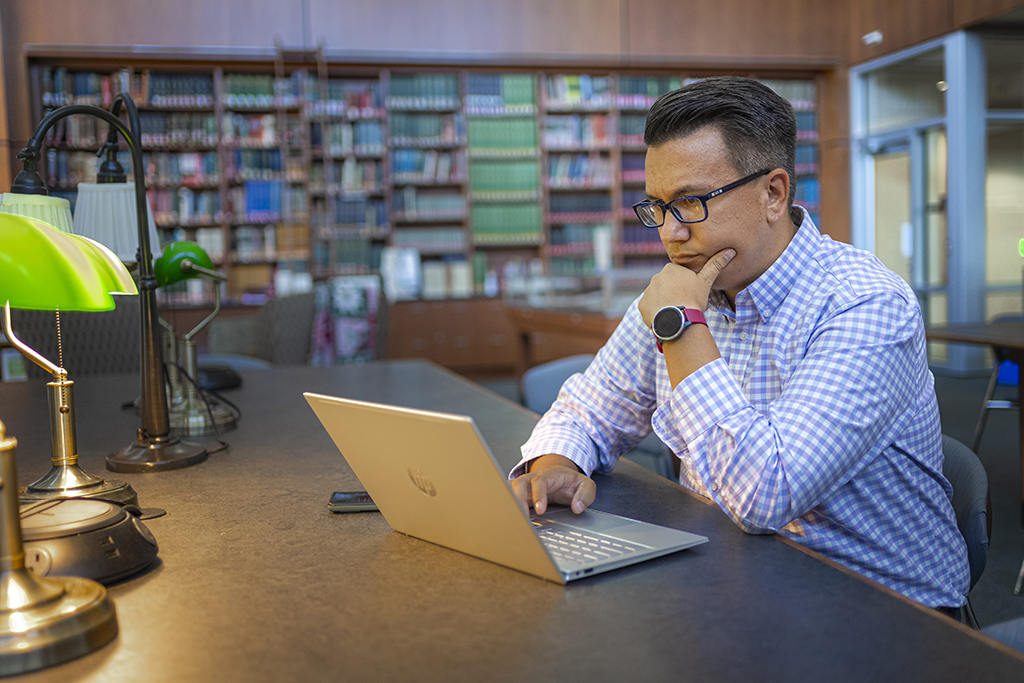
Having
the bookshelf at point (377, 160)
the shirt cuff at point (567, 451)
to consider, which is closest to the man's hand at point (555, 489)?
the shirt cuff at point (567, 451)

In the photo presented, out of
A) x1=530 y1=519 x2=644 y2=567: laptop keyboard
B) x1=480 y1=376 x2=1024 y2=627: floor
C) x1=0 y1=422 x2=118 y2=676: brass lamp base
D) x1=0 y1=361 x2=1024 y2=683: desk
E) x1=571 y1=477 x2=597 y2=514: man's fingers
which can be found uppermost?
x1=0 y1=422 x2=118 y2=676: brass lamp base

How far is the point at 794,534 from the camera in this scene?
1057 mm

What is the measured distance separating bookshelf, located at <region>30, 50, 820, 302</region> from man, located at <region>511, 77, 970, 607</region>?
5.00 m

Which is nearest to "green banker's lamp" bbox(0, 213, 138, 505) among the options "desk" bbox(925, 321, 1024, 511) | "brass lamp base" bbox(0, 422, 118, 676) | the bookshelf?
"brass lamp base" bbox(0, 422, 118, 676)

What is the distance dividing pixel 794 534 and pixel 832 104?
7.31 m

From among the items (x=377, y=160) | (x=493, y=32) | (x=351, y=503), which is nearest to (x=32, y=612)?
(x=351, y=503)

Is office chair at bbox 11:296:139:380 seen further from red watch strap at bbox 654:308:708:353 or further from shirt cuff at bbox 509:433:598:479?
red watch strap at bbox 654:308:708:353

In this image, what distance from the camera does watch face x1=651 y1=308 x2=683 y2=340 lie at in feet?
3.33

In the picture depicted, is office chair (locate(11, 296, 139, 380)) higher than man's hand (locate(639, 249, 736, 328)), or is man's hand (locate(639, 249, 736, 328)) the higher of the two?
man's hand (locate(639, 249, 736, 328))

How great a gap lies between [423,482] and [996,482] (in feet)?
10.8

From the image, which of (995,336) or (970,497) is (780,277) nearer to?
(970,497)

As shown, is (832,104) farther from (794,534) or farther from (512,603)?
(512,603)

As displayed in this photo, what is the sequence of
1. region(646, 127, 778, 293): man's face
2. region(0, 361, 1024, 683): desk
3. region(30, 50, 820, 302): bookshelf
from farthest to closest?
region(30, 50, 820, 302): bookshelf, region(646, 127, 778, 293): man's face, region(0, 361, 1024, 683): desk

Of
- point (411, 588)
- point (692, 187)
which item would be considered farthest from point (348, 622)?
point (692, 187)
